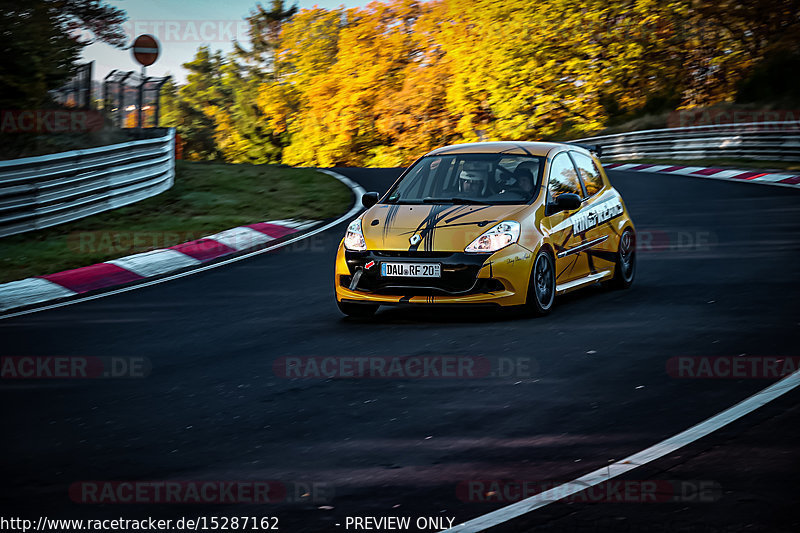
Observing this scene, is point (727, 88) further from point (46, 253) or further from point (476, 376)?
point (476, 376)

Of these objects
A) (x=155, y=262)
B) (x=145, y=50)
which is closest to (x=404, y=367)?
(x=155, y=262)

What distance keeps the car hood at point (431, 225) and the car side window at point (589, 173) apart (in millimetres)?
1516

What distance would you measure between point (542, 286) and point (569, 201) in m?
0.86

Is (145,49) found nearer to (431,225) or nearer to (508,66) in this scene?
(431,225)

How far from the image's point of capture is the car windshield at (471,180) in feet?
32.1

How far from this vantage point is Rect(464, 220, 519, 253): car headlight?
890cm

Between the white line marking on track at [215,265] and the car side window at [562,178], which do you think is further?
the white line marking on track at [215,265]

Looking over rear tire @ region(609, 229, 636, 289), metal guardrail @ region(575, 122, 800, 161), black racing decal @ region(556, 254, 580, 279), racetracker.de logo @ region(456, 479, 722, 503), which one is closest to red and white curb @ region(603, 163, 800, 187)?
metal guardrail @ region(575, 122, 800, 161)

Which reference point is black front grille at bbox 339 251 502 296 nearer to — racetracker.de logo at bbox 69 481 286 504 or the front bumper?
the front bumper

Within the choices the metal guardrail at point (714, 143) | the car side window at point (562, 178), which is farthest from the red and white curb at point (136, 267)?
the metal guardrail at point (714, 143)

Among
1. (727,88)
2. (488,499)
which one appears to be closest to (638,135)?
(727,88)

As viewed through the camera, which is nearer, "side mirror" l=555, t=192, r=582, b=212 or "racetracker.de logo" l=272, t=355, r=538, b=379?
"racetracker.de logo" l=272, t=355, r=538, b=379

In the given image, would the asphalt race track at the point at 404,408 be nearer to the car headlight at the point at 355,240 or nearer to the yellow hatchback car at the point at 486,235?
the yellow hatchback car at the point at 486,235

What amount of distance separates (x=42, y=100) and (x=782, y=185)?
48.0 feet
